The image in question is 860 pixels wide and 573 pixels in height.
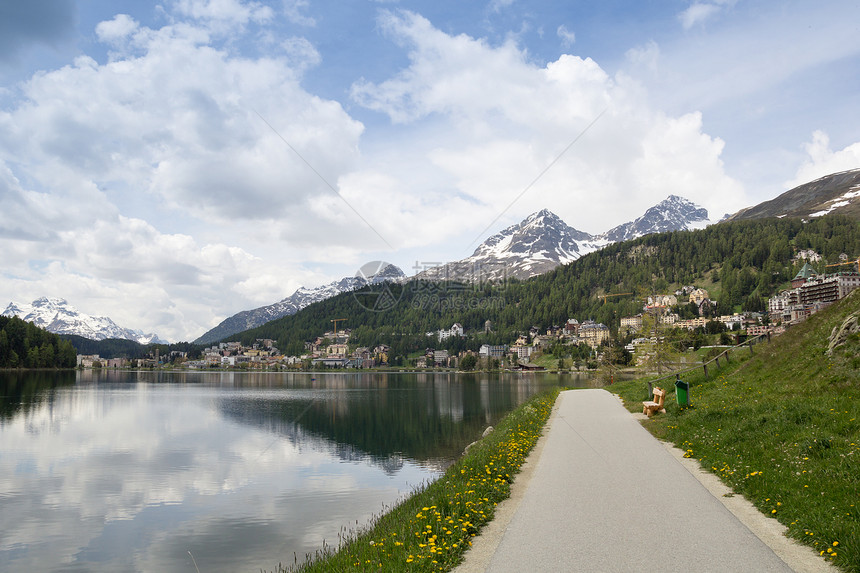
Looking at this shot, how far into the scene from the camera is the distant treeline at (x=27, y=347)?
495ft

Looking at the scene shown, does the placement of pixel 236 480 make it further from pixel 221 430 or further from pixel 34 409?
pixel 34 409

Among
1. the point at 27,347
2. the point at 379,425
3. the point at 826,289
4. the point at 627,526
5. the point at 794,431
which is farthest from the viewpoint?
the point at 27,347

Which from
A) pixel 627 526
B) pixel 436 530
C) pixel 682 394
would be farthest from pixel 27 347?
pixel 627 526

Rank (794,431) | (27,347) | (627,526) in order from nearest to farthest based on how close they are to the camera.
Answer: (627,526), (794,431), (27,347)

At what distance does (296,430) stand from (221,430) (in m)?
6.60

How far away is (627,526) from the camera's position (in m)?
10.0

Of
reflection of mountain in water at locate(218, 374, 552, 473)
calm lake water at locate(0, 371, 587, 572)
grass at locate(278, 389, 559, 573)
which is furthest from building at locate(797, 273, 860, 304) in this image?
calm lake water at locate(0, 371, 587, 572)

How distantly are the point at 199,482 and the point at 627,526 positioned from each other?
21494 mm

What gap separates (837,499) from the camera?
33.3ft

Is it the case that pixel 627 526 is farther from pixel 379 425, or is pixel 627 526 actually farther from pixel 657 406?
pixel 379 425

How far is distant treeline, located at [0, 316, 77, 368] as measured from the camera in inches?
5945

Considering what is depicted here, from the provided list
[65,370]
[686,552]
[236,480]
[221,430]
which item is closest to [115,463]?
[236,480]

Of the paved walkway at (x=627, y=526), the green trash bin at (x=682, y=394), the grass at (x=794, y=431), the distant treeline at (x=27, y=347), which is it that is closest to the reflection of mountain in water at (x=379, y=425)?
the green trash bin at (x=682, y=394)

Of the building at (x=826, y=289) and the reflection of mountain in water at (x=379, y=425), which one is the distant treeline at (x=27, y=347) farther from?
the building at (x=826, y=289)
